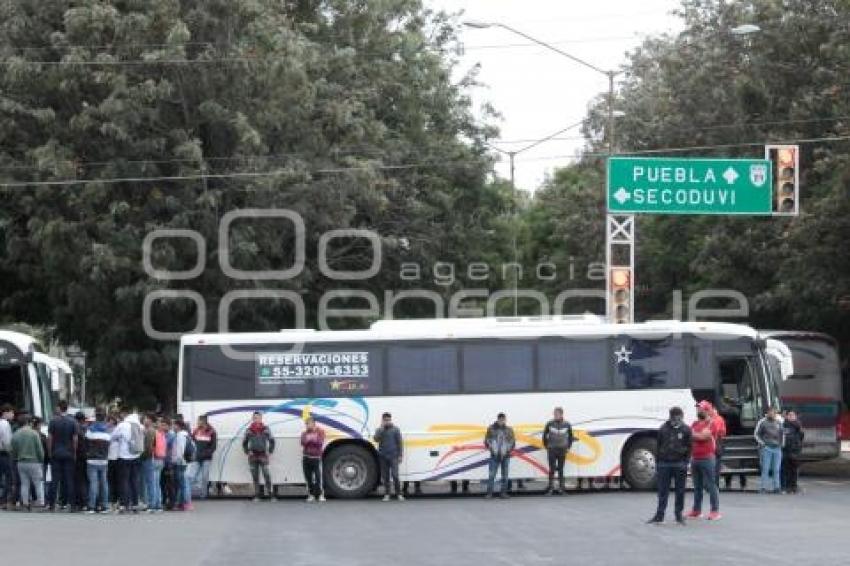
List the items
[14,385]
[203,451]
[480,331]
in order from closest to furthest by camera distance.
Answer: [203,451] → [480,331] → [14,385]

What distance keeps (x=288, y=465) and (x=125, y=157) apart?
33.6 ft

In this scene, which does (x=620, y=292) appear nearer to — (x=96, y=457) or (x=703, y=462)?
(x=703, y=462)

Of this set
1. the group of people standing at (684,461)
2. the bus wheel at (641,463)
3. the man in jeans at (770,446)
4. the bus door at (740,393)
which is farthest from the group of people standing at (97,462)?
the man in jeans at (770,446)

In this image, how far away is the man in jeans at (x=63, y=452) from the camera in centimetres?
2636

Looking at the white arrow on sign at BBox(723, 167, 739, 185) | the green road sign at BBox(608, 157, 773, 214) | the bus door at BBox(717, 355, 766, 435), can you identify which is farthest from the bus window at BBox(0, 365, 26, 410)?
the white arrow on sign at BBox(723, 167, 739, 185)

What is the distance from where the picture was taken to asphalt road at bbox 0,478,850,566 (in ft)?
57.7

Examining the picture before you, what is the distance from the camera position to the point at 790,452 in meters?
29.5

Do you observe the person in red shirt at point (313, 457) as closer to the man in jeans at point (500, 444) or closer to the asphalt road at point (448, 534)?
the asphalt road at point (448, 534)

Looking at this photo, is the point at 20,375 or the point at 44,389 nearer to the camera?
the point at 20,375

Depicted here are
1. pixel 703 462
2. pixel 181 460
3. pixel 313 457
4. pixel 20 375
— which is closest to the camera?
pixel 703 462

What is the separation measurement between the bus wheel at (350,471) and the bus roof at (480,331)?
2.22 m

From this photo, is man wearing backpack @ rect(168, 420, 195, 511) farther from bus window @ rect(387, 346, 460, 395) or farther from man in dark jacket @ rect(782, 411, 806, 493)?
man in dark jacket @ rect(782, 411, 806, 493)

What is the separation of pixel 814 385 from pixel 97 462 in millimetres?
19569

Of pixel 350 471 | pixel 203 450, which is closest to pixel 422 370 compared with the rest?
pixel 350 471
